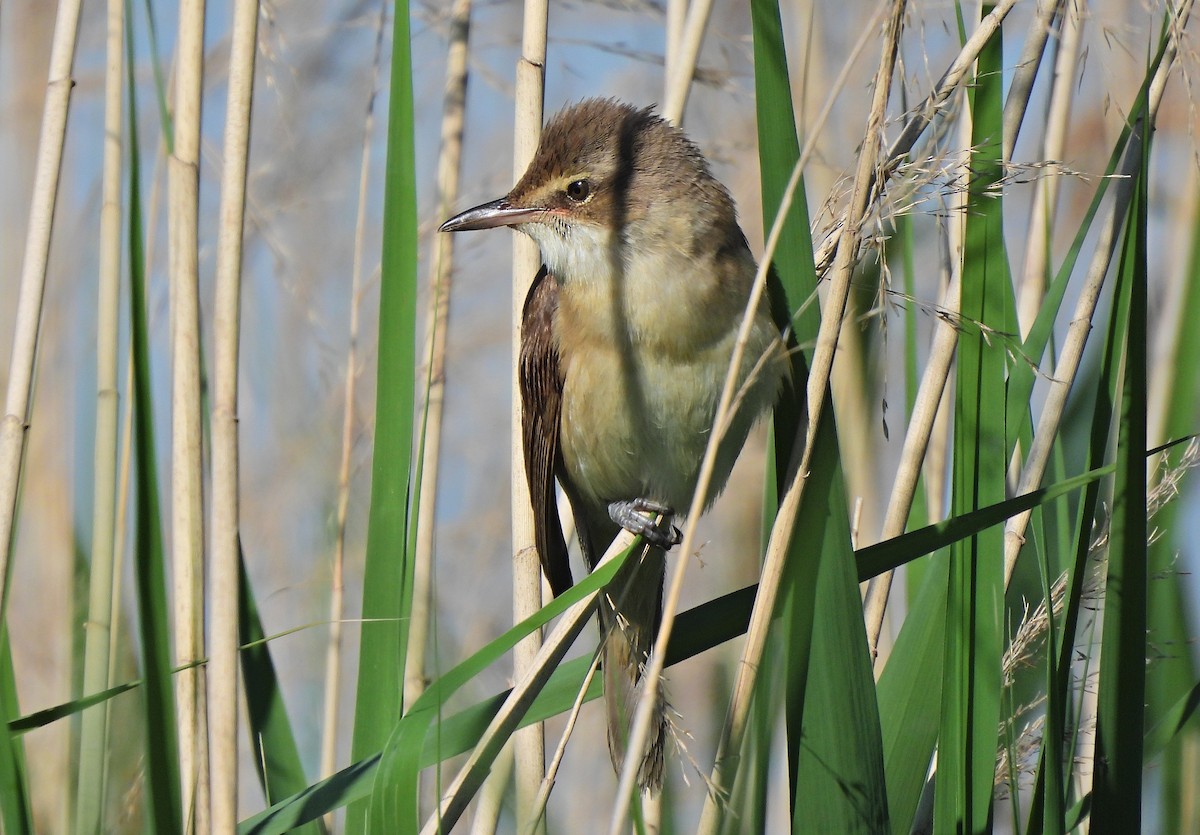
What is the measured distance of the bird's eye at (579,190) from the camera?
2197 millimetres

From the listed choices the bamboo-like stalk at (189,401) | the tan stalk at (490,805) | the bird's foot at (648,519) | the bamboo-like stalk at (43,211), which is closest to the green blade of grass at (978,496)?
the bird's foot at (648,519)

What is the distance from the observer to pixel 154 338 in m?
3.03

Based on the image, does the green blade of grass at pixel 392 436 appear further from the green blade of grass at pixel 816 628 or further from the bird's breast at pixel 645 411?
the bird's breast at pixel 645 411

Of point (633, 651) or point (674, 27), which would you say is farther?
point (674, 27)

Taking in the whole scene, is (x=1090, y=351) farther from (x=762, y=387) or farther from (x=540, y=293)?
(x=540, y=293)

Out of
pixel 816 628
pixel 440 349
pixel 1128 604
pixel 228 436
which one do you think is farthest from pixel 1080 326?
pixel 228 436

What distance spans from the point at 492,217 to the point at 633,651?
0.87 meters

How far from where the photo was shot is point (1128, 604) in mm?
1368

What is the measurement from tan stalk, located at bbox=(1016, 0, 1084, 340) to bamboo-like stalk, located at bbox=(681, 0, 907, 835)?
760mm

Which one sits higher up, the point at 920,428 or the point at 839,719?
the point at 920,428

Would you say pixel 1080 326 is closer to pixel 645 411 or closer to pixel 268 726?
pixel 645 411

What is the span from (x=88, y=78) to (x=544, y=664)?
296 cm

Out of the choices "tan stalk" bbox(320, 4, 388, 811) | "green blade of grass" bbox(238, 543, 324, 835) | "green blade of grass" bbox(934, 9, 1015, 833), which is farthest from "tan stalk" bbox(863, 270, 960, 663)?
"tan stalk" bbox(320, 4, 388, 811)

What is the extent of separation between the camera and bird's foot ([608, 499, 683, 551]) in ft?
6.87
